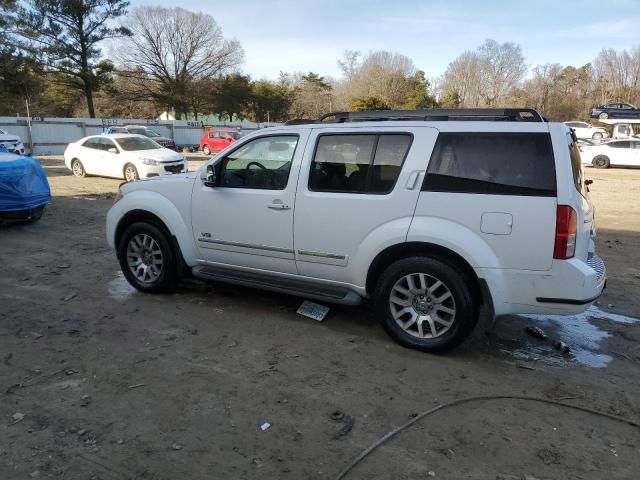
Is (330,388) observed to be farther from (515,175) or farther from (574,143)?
(574,143)

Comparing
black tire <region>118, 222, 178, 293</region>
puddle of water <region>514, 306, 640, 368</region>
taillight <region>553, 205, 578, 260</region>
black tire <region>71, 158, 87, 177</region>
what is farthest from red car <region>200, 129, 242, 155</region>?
taillight <region>553, 205, 578, 260</region>

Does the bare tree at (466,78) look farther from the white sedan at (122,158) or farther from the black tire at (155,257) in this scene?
the black tire at (155,257)

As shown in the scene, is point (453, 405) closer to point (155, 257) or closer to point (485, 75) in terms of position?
point (155, 257)

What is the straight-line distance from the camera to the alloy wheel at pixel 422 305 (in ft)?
13.0

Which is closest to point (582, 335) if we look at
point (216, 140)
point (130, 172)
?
point (130, 172)

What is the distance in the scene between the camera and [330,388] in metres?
3.57

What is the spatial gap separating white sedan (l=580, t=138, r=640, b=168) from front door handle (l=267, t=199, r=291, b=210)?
2486 centimetres

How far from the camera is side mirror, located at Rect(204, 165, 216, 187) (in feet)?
16.0

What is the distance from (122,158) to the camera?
16.0m

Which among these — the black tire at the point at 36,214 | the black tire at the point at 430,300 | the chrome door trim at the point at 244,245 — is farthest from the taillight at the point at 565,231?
the black tire at the point at 36,214

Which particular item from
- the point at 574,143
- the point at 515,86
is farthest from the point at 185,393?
the point at 515,86

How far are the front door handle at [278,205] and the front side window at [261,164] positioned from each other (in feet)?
0.44

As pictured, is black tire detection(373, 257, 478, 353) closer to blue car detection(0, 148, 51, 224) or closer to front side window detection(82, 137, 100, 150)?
blue car detection(0, 148, 51, 224)

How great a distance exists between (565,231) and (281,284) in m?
2.43
